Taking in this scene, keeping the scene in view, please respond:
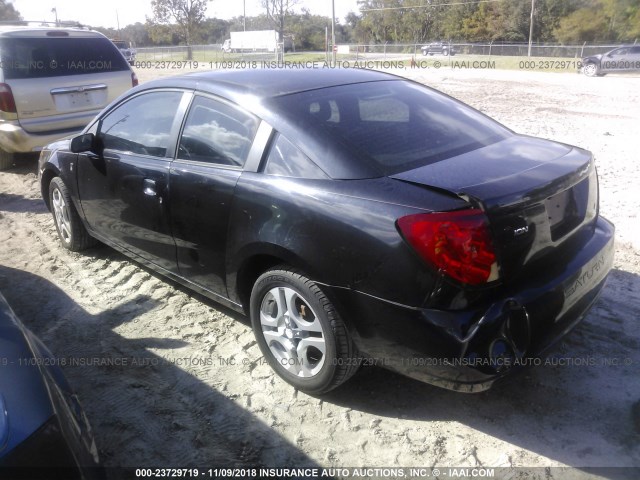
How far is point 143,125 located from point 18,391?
241 cm

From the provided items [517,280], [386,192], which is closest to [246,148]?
[386,192]

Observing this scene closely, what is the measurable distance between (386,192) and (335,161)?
345mm

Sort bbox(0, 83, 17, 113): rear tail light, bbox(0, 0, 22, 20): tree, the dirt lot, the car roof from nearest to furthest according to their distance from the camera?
1. the dirt lot
2. the car roof
3. bbox(0, 83, 17, 113): rear tail light
4. bbox(0, 0, 22, 20): tree

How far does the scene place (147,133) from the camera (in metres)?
3.74

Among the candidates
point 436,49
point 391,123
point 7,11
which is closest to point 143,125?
point 391,123

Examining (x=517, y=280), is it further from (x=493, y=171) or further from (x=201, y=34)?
(x=201, y=34)

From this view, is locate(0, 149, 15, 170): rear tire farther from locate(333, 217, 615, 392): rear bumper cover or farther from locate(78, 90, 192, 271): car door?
locate(333, 217, 615, 392): rear bumper cover

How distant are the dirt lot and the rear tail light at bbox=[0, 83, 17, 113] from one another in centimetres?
328

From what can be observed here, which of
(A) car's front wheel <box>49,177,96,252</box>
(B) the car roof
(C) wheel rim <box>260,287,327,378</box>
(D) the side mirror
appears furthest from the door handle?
(A) car's front wheel <box>49,177,96,252</box>

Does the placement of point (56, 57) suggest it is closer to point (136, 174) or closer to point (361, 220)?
point (136, 174)

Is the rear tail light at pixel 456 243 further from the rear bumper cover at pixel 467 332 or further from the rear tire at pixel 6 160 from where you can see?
the rear tire at pixel 6 160

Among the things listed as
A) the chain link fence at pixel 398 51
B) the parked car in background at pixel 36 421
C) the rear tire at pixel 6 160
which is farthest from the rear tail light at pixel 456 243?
the chain link fence at pixel 398 51

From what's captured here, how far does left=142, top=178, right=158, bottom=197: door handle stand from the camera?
3529 mm

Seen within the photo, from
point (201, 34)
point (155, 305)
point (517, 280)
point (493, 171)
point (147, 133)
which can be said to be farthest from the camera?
point (201, 34)
